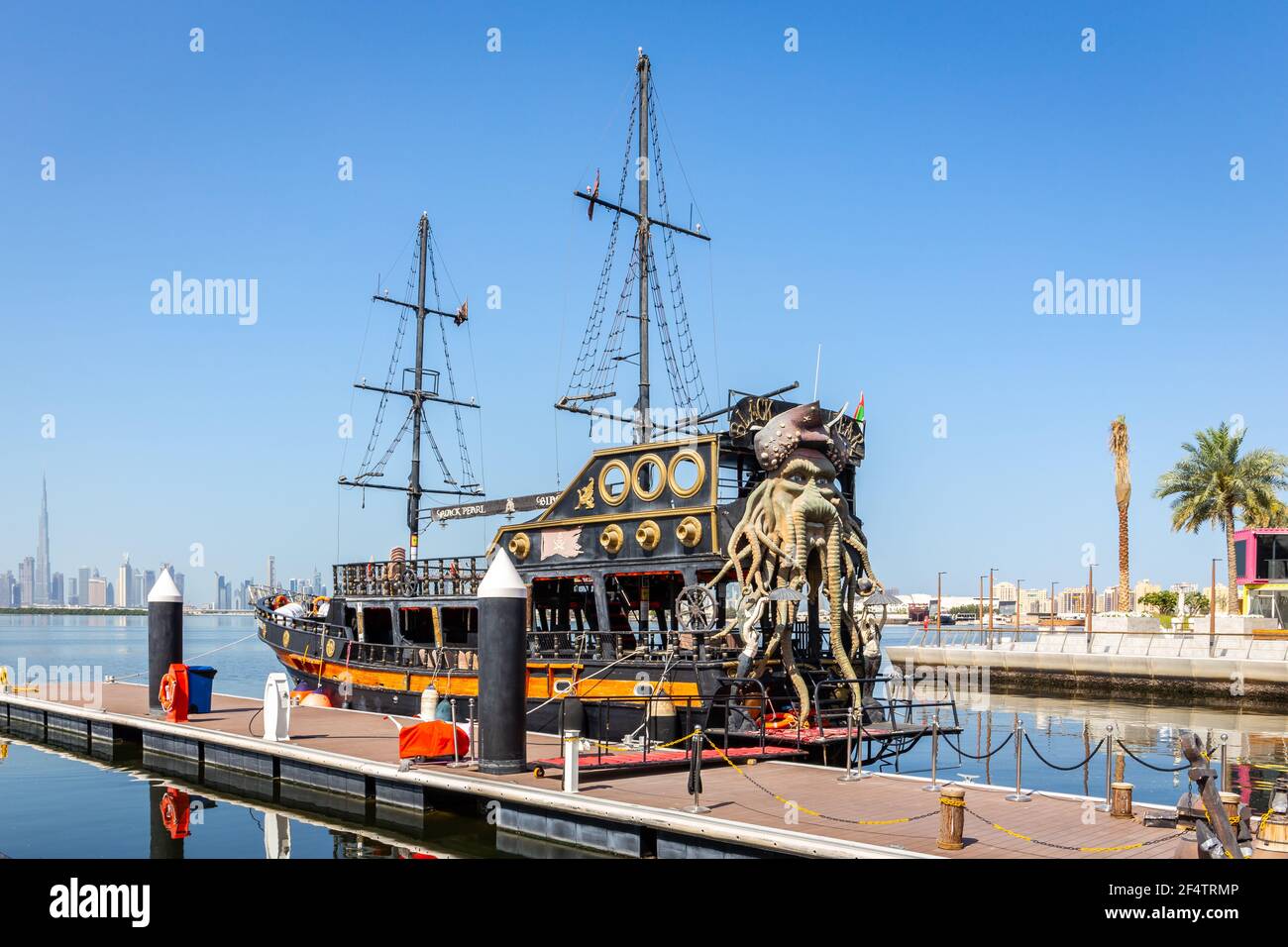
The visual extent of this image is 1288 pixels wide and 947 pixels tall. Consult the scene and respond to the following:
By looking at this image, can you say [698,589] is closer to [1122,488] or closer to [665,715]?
[665,715]

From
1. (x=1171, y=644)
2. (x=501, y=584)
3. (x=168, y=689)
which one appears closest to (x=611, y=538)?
(x=501, y=584)

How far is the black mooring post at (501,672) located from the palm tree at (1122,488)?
51.1 m

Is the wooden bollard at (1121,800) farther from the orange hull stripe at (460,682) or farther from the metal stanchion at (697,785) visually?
the orange hull stripe at (460,682)

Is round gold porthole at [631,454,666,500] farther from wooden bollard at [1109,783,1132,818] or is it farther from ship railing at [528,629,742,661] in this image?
wooden bollard at [1109,783,1132,818]

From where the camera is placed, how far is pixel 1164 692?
46.5m

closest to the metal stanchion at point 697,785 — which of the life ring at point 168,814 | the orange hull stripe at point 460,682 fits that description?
the orange hull stripe at point 460,682

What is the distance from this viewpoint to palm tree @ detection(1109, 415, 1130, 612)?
60.1m

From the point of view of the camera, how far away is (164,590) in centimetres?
2625

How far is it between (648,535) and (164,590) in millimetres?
11995

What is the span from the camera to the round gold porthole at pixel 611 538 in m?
23.8

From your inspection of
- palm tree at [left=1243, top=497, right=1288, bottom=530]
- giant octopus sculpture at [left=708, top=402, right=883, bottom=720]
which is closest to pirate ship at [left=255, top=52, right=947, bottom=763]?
giant octopus sculpture at [left=708, top=402, right=883, bottom=720]
